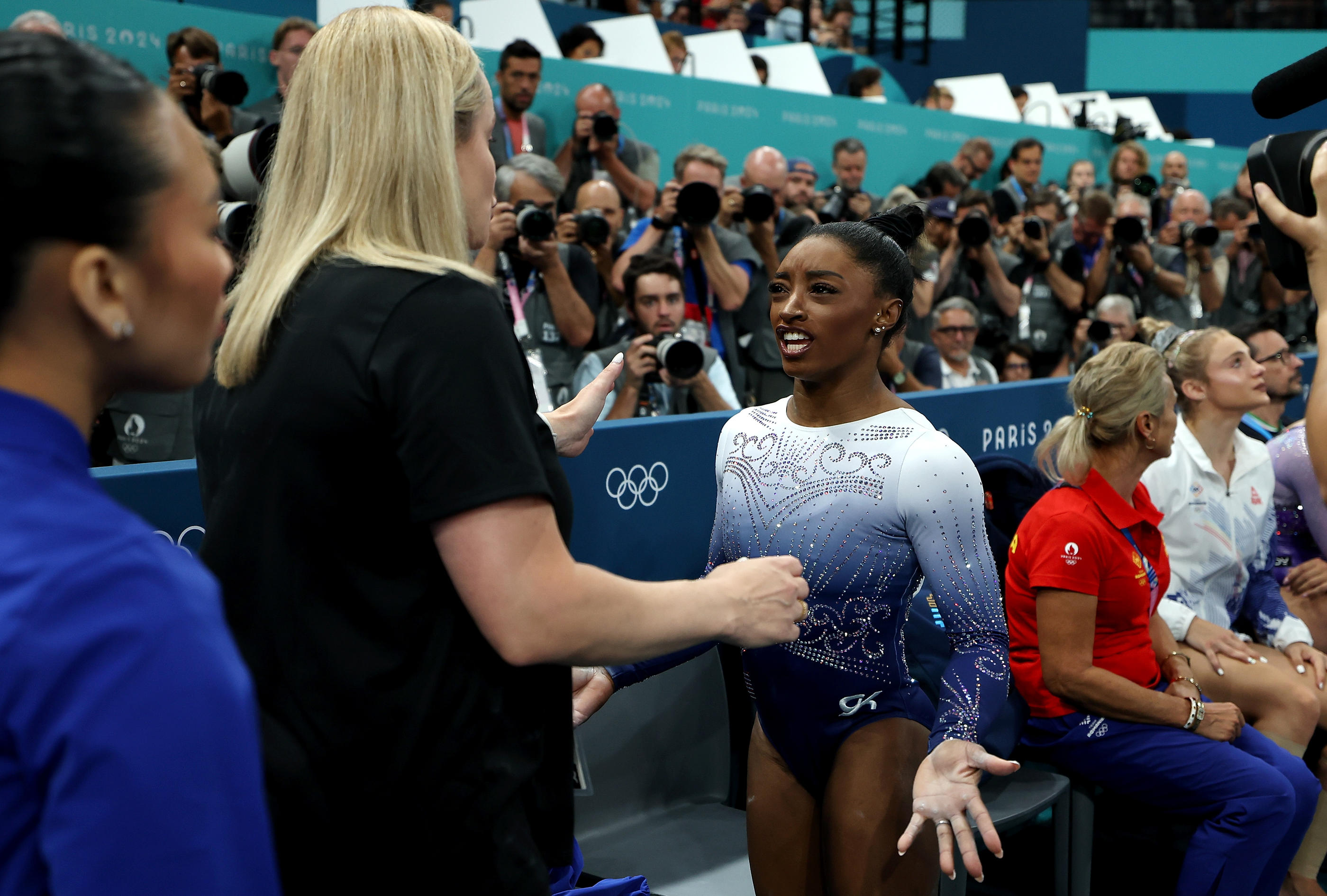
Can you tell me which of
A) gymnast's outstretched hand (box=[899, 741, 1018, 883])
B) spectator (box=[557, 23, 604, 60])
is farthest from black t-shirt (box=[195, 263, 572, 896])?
spectator (box=[557, 23, 604, 60])

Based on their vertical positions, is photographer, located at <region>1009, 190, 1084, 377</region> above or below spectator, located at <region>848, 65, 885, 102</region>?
below

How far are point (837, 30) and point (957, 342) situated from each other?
24.3ft

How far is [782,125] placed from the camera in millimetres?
7934

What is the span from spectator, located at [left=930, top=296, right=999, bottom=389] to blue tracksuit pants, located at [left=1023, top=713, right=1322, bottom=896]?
275cm

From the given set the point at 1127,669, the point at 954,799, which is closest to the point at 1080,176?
the point at 1127,669

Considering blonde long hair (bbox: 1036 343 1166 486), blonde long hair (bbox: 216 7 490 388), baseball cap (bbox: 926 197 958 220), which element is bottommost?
blonde long hair (bbox: 1036 343 1166 486)

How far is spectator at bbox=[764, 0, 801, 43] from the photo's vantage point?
1138 cm

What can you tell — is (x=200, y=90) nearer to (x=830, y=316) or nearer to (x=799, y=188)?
(x=799, y=188)

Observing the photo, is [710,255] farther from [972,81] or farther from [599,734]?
[972,81]

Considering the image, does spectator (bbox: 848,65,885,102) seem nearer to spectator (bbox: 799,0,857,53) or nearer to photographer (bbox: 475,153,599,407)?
spectator (bbox: 799,0,857,53)

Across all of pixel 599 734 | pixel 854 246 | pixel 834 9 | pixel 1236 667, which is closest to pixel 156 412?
pixel 599 734

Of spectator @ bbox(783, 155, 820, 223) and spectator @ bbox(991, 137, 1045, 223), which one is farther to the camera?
spectator @ bbox(991, 137, 1045, 223)

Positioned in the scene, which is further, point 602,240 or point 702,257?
point 702,257

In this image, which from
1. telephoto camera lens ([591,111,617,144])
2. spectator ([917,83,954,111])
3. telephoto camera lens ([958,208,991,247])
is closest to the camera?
telephoto camera lens ([591,111,617,144])
